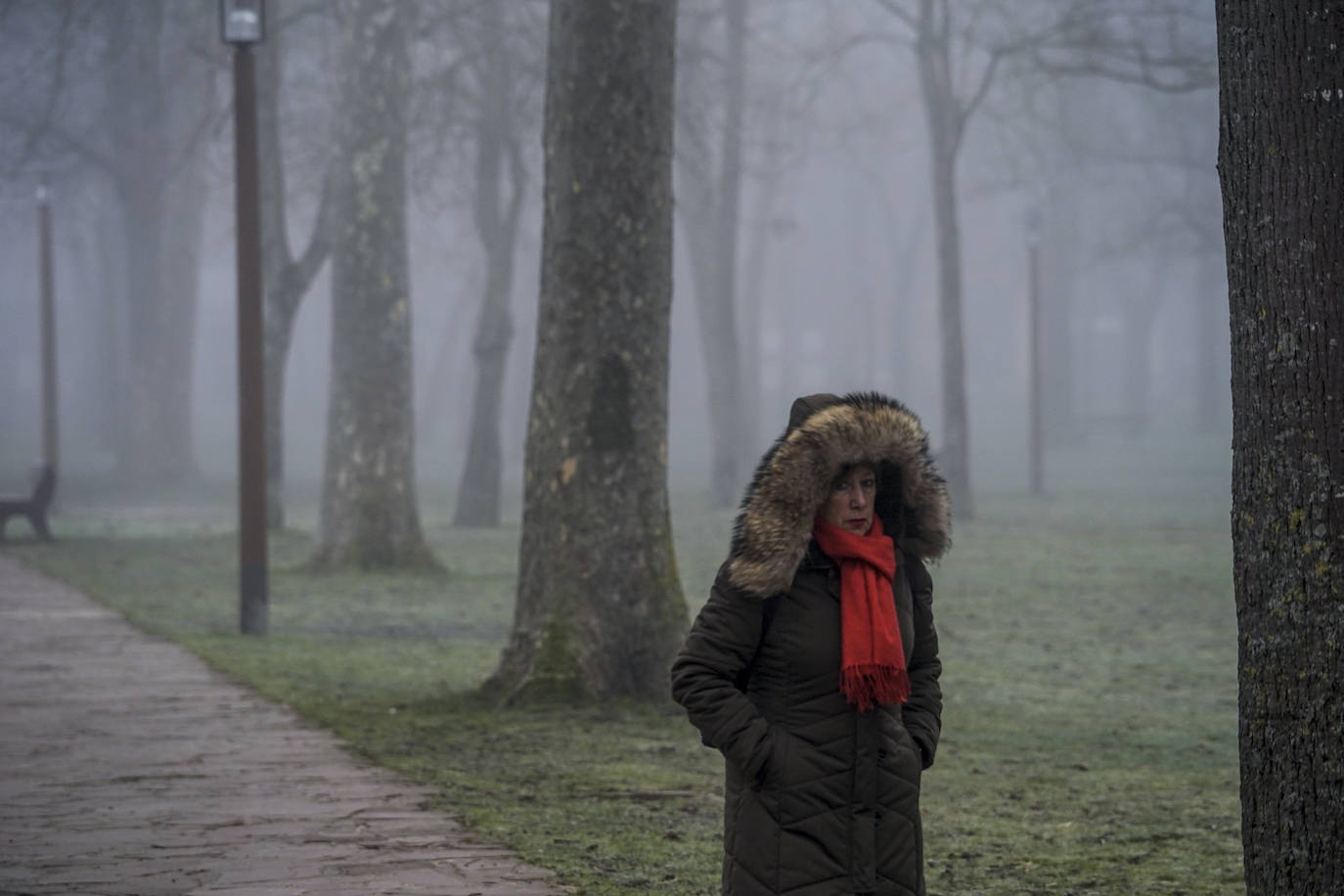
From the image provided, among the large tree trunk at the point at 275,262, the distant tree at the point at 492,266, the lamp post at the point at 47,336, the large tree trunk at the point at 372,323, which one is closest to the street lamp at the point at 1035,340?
the distant tree at the point at 492,266

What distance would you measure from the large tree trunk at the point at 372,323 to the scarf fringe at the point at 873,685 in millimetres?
13922

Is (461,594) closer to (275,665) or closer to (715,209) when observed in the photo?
→ (275,665)

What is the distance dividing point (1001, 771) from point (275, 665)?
498cm

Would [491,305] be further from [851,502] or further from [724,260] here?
[851,502]

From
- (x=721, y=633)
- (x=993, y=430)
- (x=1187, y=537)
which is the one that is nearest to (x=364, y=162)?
(x=1187, y=537)

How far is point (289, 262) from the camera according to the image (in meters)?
22.6

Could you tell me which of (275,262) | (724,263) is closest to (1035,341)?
(724,263)

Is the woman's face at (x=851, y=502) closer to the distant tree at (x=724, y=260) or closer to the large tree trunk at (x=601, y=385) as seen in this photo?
the large tree trunk at (x=601, y=385)

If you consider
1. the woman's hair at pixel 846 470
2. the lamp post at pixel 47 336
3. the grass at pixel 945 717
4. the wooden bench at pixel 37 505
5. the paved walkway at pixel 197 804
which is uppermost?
the lamp post at pixel 47 336

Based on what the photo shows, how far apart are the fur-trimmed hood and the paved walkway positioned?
6.53 ft

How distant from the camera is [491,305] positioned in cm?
2430

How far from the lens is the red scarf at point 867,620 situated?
417 centimetres

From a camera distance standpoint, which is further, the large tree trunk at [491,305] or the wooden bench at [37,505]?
the large tree trunk at [491,305]

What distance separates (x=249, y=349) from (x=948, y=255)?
54.5ft
